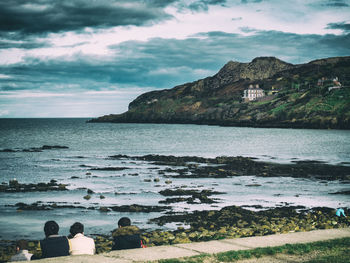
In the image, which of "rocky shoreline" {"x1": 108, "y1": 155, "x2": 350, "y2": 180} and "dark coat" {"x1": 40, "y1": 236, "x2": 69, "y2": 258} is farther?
"rocky shoreline" {"x1": 108, "y1": 155, "x2": 350, "y2": 180}

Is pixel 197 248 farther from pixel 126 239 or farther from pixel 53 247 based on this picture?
pixel 53 247

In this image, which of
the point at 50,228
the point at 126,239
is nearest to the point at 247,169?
the point at 126,239

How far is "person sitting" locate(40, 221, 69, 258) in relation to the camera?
10.2 metres

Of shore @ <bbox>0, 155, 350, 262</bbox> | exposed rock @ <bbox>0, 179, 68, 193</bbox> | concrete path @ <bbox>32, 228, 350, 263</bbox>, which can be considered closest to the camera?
concrete path @ <bbox>32, 228, 350, 263</bbox>

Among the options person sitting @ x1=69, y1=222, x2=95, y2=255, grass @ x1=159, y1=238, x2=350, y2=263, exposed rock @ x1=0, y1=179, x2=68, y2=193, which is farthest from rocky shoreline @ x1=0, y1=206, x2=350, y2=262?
exposed rock @ x1=0, y1=179, x2=68, y2=193

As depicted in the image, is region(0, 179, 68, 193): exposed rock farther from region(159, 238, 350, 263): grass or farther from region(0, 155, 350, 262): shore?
region(159, 238, 350, 263): grass

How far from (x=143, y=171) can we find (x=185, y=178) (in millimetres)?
7093

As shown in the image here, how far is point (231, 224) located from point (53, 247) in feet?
45.3

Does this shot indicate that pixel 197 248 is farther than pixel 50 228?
Yes

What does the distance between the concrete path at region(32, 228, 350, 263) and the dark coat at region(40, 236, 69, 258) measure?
67cm

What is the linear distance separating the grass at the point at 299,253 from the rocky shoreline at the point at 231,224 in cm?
689

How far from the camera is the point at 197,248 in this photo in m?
10.8

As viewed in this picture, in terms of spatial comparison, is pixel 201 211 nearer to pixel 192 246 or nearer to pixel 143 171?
pixel 192 246

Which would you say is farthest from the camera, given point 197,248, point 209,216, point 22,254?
point 209,216
